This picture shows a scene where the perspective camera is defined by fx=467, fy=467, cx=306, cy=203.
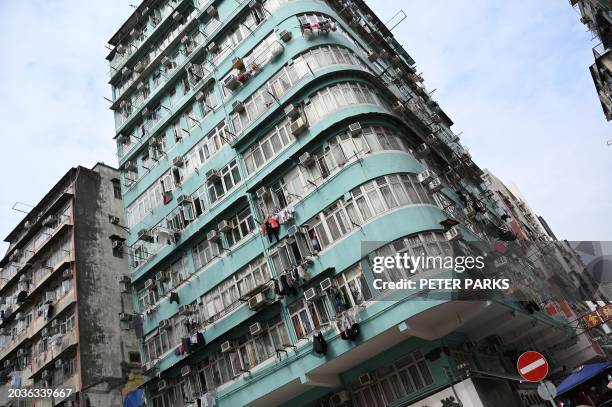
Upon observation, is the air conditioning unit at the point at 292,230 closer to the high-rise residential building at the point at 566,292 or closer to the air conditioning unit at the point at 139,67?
the high-rise residential building at the point at 566,292

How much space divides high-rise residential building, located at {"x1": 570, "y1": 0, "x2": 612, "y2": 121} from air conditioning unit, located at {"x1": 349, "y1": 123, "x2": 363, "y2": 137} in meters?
16.4

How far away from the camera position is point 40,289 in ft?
88.5

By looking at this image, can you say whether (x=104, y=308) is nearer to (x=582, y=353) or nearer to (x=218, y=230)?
(x=218, y=230)

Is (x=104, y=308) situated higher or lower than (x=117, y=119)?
lower

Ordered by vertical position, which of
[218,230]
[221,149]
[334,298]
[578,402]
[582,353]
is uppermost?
[221,149]

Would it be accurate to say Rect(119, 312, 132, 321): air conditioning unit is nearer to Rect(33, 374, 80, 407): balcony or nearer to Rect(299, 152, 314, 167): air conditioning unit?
Rect(33, 374, 80, 407): balcony

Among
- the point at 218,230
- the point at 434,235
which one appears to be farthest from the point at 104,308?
the point at 434,235

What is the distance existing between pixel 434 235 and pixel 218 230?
29.8 feet

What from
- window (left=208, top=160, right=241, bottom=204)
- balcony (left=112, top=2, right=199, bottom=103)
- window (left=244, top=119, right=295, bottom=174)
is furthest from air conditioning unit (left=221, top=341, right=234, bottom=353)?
balcony (left=112, top=2, right=199, bottom=103)

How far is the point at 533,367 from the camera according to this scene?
8.64 m

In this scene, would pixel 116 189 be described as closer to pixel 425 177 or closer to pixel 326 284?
pixel 326 284

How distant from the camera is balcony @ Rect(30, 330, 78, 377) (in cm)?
2262

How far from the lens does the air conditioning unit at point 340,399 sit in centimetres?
1544

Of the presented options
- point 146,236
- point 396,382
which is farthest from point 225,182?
point 396,382
